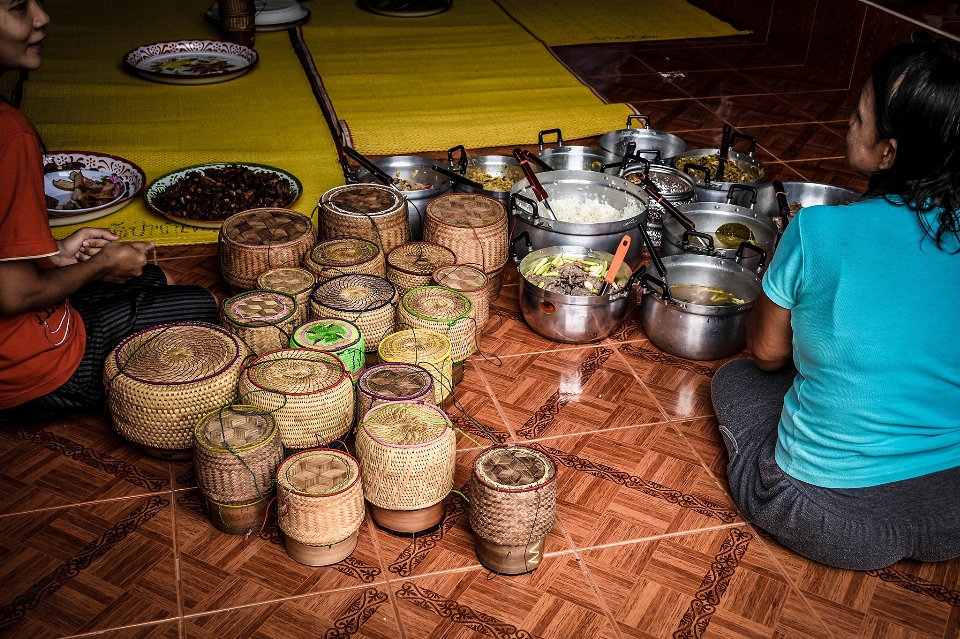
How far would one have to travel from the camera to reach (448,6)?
6012 millimetres

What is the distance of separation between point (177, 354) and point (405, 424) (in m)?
0.66

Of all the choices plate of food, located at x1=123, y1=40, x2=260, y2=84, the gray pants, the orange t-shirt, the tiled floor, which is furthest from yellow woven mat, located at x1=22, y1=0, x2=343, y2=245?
the gray pants

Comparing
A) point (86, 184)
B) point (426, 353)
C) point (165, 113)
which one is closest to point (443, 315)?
point (426, 353)

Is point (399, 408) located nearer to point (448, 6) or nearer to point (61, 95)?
point (61, 95)

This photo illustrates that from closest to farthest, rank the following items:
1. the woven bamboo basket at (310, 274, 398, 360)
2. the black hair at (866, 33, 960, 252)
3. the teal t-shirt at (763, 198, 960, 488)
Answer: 1. the black hair at (866, 33, 960, 252)
2. the teal t-shirt at (763, 198, 960, 488)
3. the woven bamboo basket at (310, 274, 398, 360)

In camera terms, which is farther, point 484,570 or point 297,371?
point 297,371

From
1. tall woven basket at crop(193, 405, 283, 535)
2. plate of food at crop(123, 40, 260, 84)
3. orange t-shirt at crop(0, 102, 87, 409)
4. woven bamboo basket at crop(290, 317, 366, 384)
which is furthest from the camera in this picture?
plate of food at crop(123, 40, 260, 84)

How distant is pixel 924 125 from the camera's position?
1.72 m

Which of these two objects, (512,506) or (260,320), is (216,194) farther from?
(512,506)

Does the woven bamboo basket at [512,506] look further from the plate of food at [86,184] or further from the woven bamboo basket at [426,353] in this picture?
the plate of food at [86,184]

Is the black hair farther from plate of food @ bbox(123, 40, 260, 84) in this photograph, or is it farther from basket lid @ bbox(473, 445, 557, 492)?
plate of food @ bbox(123, 40, 260, 84)

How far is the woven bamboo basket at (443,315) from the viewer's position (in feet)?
8.50

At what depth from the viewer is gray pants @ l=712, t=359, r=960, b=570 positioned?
201 centimetres

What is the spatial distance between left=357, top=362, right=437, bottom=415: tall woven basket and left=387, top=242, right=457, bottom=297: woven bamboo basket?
1.64 ft
